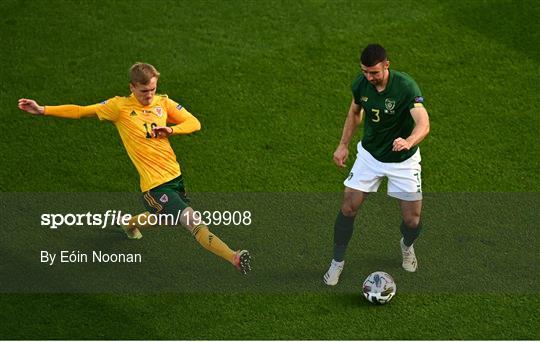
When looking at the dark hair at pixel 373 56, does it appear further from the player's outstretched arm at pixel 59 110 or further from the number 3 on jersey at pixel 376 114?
the player's outstretched arm at pixel 59 110

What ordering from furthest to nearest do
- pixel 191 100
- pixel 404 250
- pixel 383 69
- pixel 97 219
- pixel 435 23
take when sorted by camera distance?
1. pixel 435 23
2. pixel 191 100
3. pixel 97 219
4. pixel 404 250
5. pixel 383 69

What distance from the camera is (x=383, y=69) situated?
29.6 ft

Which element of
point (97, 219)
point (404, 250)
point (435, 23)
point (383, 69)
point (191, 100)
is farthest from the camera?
point (435, 23)

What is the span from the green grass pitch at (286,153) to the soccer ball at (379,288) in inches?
4.2

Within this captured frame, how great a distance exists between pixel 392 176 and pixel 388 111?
60 cm

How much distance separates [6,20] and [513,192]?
6.03 m

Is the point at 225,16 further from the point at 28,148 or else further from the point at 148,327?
the point at 148,327

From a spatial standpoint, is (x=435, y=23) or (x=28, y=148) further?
(x=435, y=23)

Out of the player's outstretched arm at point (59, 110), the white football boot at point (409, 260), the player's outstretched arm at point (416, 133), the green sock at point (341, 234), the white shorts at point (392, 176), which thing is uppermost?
the player's outstretched arm at point (416, 133)

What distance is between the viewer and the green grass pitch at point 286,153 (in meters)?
9.56

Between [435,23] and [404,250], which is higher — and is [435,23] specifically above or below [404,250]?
above

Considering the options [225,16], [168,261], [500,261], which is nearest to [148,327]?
[168,261]

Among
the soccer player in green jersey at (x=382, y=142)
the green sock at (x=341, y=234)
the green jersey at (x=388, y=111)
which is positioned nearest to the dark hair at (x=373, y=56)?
the soccer player in green jersey at (x=382, y=142)

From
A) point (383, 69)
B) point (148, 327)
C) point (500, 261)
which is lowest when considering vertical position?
point (148, 327)
